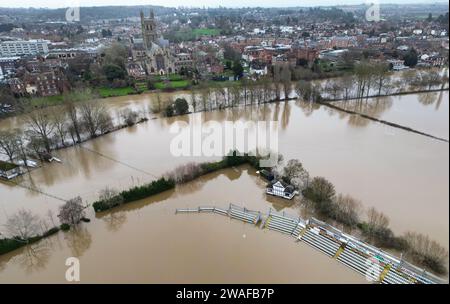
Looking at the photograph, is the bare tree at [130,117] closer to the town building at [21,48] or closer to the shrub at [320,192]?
the shrub at [320,192]

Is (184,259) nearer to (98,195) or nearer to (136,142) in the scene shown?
(98,195)

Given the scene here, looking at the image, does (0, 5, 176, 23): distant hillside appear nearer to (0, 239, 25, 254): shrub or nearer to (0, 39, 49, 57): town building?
(0, 39, 49, 57): town building

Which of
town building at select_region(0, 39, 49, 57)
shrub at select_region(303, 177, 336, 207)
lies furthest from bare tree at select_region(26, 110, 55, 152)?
town building at select_region(0, 39, 49, 57)

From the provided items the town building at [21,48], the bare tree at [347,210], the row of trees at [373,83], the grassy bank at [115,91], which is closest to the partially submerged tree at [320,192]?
the bare tree at [347,210]

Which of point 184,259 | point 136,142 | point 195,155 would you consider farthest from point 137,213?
point 136,142

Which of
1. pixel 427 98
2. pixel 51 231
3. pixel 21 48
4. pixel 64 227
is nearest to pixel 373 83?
pixel 427 98
